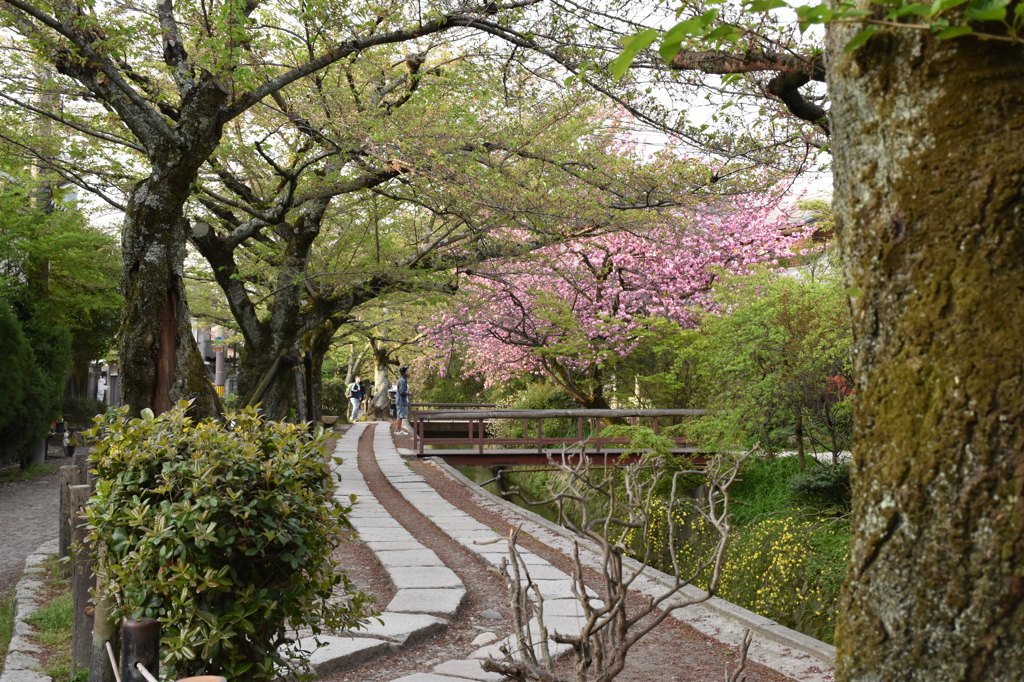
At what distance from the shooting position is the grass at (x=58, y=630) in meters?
3.88

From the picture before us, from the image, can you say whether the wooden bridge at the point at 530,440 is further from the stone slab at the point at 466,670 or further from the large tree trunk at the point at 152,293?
the stone slab at the point at 466,670

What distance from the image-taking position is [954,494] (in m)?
1.63

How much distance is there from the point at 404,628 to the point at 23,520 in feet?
21.7

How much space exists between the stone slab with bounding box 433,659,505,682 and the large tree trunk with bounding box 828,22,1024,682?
236 cm

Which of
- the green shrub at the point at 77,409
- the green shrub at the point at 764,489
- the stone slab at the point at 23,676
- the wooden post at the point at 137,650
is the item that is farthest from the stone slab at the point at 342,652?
the green shrub at the point at 77,409

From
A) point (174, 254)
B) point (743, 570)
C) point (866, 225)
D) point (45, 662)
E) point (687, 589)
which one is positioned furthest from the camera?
point (743, 570)

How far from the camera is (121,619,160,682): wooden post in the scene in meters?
2.04

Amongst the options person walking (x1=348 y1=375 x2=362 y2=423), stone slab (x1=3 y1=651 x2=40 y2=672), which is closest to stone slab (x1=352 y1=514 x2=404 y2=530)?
stone slab (x1=3 y1=651 x2=40 y2=672)

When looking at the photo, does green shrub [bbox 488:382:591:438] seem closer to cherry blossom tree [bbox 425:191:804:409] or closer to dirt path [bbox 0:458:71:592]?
cherry blossom tree [bbox 425:191:804:409]

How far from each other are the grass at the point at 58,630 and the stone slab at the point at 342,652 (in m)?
1.08

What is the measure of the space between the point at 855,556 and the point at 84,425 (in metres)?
20.5

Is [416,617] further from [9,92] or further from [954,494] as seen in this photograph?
[9,92]

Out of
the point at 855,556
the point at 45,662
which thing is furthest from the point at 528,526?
the point at 855,556

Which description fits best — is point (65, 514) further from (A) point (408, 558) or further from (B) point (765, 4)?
(B) point (765, 4)
